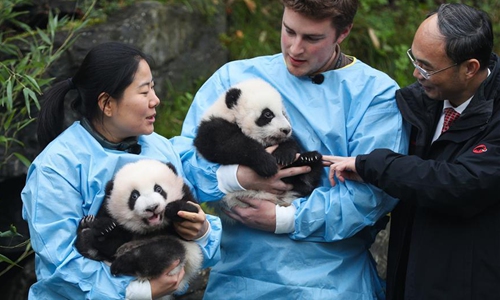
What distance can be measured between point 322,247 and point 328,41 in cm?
107

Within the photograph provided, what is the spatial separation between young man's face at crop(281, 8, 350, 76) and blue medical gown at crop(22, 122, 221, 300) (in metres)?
1.05

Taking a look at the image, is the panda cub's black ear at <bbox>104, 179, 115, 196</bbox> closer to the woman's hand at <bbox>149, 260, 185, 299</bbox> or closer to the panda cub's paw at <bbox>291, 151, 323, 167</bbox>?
the woman's hand at <bbox>149, 260, 185, 299</bbox>

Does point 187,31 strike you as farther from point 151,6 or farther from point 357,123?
point 357,123

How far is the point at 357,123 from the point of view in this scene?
148 inches

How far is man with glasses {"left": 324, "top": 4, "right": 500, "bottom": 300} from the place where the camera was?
3.33m

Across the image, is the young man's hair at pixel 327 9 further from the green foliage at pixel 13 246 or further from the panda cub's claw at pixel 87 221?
the green foliage at pixel 13 246

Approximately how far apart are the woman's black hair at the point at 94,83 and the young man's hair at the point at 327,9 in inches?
32.3

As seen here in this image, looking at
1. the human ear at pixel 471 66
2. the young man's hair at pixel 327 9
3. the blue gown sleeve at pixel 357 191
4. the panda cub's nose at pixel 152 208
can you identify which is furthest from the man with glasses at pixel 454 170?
the panda cub's nose at pixel 152 208

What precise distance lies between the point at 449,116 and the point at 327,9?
819 mm

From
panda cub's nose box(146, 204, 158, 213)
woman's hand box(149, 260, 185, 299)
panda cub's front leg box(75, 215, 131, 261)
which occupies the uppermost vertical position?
panda cub's nose box(146, 204, 158, 213)

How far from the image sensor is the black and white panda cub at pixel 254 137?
3730 mm

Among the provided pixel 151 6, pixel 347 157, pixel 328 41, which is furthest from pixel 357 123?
pixel 151 6

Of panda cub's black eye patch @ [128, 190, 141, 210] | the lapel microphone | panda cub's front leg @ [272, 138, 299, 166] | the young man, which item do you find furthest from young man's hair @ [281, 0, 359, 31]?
panda cub's black eye patch @ [128, 190, 141, 210]

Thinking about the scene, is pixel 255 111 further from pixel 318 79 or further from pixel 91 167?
pixel 91 167
